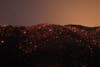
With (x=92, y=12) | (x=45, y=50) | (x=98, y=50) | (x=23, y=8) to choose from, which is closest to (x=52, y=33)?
(x=45, y=50)

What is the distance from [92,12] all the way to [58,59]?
3.56ft

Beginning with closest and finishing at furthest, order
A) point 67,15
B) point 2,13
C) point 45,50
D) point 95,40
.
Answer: point 45,50 < point 95,40 < point 2,13 < point 67,15

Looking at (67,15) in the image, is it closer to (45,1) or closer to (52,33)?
(45,1)

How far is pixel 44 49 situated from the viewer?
2.50 ft

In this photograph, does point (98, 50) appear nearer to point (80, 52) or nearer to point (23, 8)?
point (80, 52)

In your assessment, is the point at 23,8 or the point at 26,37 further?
the point at 23,8

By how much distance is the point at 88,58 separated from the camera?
78 cm

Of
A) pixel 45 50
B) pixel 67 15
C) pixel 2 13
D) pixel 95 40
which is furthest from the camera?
pixel 67 15

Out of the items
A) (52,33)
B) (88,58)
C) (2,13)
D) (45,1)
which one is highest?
(45,1)

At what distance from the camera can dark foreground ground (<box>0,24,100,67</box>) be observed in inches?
29.3

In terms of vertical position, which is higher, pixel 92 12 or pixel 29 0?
pixel 29 0

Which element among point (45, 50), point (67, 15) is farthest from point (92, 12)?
point (45, 50)

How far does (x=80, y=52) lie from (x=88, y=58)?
43 mm

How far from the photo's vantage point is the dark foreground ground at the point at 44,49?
0.74 m
